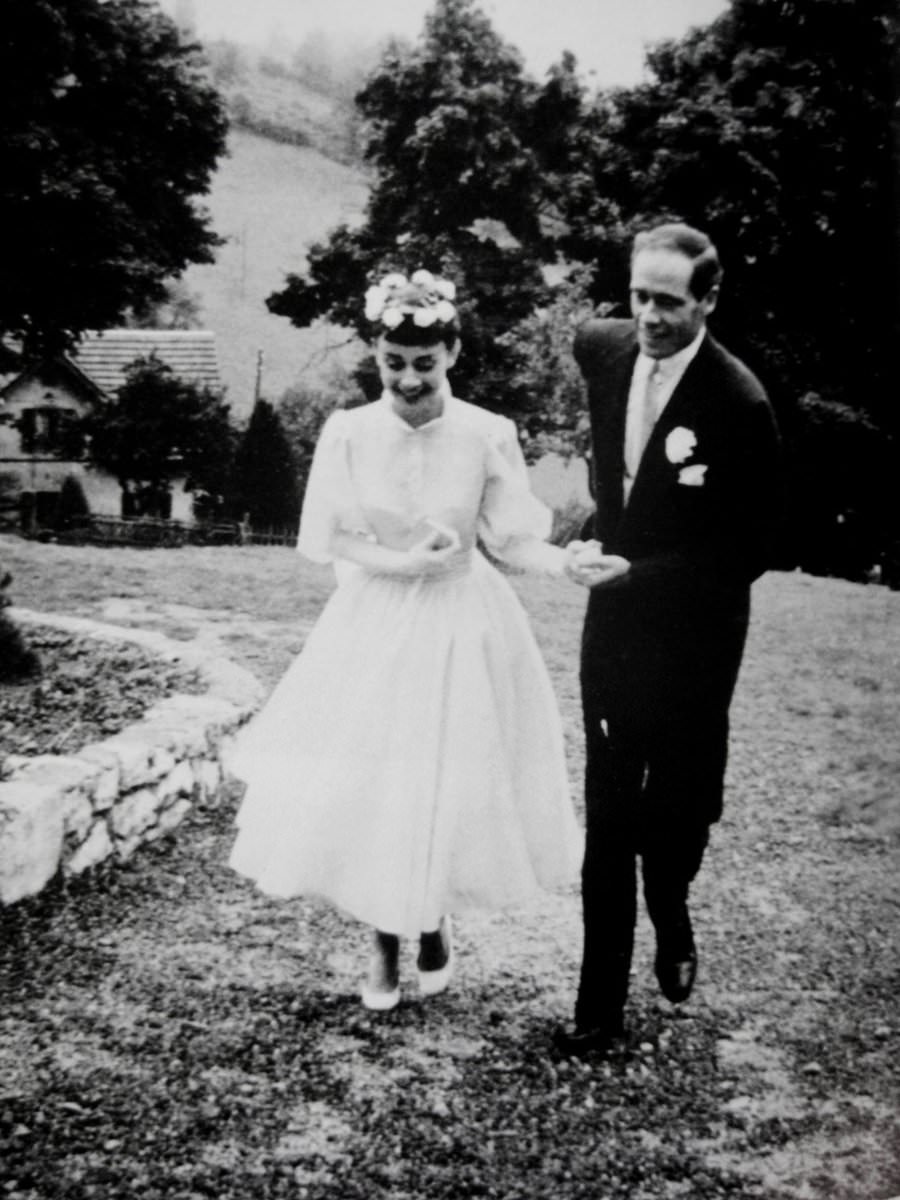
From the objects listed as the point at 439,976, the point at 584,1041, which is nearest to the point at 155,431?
the point at 439,976

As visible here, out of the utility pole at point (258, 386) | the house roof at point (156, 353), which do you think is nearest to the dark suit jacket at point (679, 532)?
the utility pole at point (258, 386)

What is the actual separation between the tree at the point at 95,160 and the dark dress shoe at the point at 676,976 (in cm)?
206

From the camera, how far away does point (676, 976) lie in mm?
2400

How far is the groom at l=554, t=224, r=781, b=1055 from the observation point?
2068mm

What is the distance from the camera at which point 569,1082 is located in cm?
214

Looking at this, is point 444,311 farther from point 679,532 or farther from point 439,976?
point 439,976

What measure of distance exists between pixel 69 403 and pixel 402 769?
1.30 meters

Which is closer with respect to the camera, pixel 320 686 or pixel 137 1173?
pixel 137 1173

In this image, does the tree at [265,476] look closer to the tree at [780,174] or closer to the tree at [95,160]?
the tree at [95,160]

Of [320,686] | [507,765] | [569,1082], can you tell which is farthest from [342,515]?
[569,1082]

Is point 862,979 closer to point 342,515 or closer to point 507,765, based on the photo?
point 507,765

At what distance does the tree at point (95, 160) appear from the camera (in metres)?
2.60

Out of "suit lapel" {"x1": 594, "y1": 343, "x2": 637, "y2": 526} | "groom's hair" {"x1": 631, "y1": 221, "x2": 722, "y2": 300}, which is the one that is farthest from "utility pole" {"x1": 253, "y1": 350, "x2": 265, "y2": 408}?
"groom's hair" {"x1": 631, "y1": 221, "x2": 722, "y2": 300}

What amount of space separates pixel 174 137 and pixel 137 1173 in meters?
2.35
